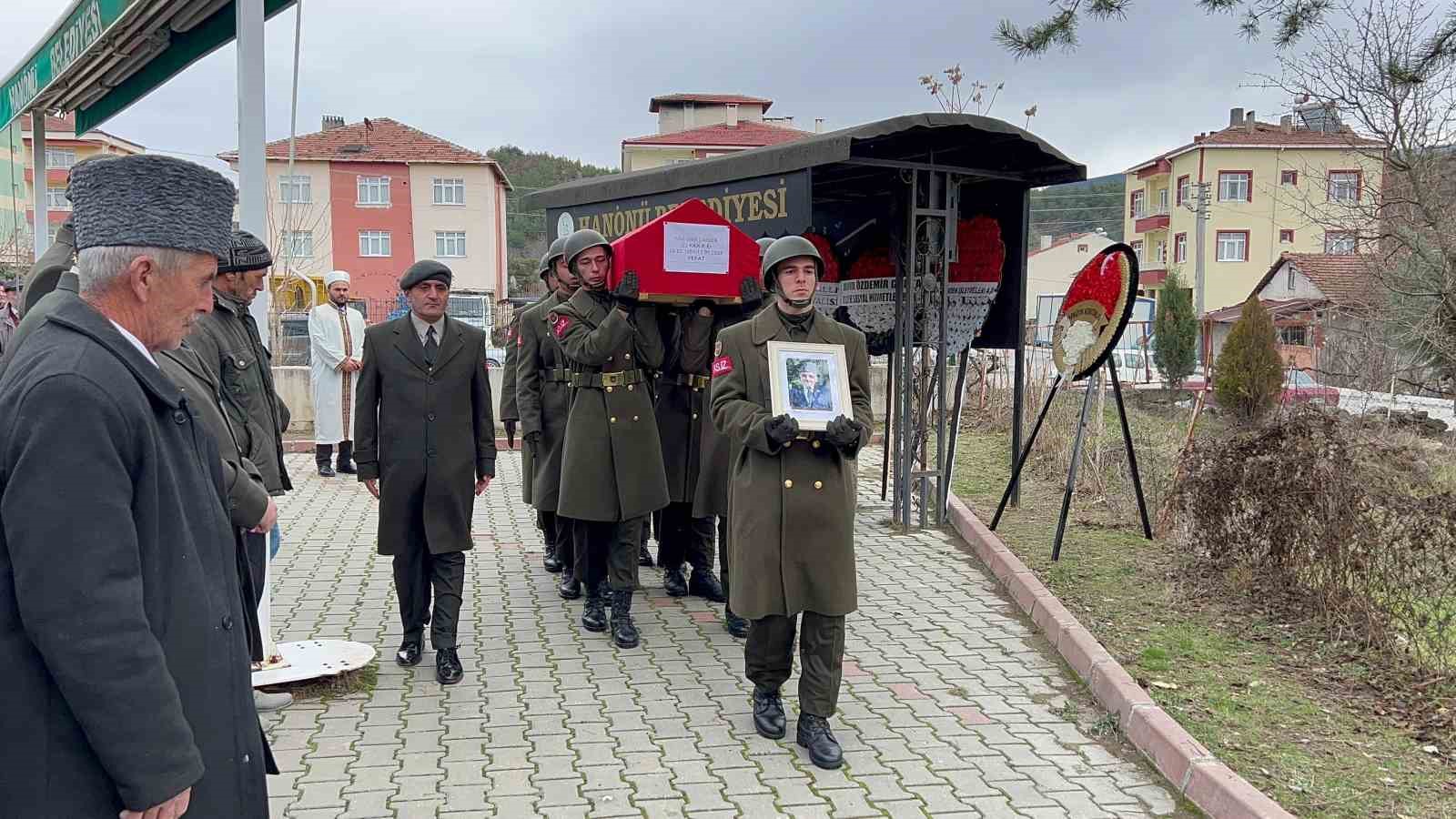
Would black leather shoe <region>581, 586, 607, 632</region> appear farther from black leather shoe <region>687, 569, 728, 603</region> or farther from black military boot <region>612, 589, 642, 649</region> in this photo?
black leather shoe <region>687, 569, 728, 603</region>

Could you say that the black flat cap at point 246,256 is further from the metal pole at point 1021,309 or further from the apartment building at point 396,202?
the apartment building at point 396,202

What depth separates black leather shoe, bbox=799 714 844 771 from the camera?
15.0 ft

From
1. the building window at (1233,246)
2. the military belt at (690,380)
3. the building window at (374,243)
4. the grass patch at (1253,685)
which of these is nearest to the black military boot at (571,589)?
the military belt at (690,380)

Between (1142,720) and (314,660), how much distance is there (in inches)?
156

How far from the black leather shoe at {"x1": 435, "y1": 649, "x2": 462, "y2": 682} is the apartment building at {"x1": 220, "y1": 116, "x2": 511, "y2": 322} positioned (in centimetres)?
4962

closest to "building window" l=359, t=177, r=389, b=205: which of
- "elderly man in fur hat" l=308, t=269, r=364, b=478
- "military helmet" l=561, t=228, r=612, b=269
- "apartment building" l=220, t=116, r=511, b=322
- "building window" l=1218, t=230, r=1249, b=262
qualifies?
"apartment building" l=220, t=116, r=511, b=322

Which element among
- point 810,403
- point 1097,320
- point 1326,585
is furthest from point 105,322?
point 1097,320

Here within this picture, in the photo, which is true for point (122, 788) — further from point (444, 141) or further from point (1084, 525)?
point (444, 141)

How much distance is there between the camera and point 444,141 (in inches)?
2201

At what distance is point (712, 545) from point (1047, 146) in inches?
152

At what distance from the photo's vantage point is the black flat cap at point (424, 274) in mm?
5477

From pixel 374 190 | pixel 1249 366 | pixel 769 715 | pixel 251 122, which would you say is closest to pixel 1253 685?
pixel 769 715

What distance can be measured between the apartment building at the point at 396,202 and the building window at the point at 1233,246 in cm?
3898

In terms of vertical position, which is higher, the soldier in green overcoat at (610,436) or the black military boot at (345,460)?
the soldier in green overcoat at (610,436)
